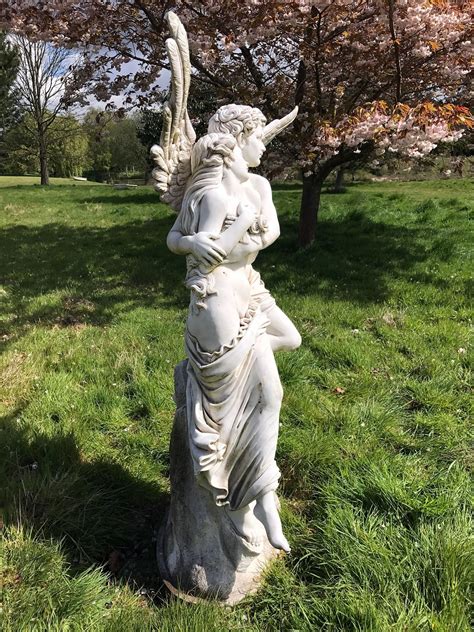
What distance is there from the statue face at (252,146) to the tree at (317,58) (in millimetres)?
3995

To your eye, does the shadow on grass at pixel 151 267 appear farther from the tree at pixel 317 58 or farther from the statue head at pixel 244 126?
the statue head at pixel 244 126

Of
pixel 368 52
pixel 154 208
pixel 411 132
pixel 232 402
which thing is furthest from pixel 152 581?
pixel 154 208

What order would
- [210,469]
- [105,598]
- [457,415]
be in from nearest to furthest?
[210,469] → [105,598] → [457,415]

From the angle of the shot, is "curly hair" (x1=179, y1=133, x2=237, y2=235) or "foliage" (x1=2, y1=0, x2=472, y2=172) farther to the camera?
"foliage" (x1=2, y1=0, x2=472, y2=172)

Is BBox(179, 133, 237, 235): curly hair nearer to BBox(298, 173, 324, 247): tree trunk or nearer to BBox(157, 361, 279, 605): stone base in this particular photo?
BBox(157, 361, 279, 605): stone base

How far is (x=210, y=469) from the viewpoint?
2.48 meters

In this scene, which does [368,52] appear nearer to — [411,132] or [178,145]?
[411,132]

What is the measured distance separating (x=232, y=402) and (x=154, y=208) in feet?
39.9

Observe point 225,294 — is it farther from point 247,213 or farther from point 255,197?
point 255,197

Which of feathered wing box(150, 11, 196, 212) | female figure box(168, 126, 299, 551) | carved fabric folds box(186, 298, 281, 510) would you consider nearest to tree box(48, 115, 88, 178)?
feathered wing box(150, 11, 196, 212)

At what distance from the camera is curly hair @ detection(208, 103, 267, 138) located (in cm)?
239

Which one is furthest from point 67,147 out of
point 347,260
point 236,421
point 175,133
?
point 236,421

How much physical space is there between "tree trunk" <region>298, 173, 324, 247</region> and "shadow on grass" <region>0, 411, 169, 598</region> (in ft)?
20.8

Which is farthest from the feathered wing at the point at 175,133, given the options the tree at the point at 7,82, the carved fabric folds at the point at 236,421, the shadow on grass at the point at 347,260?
the tree at the point at 7,82
